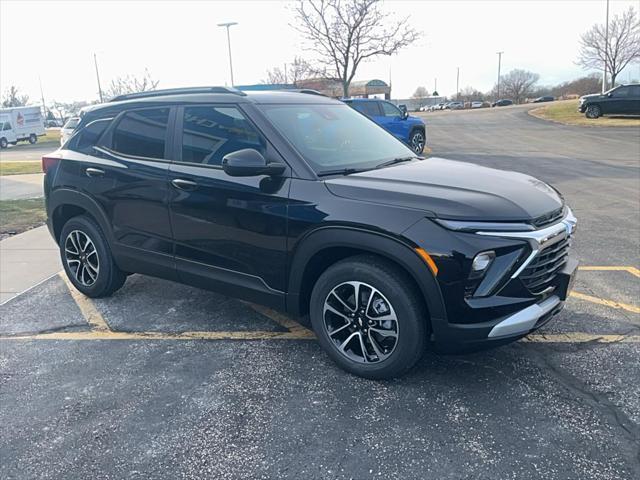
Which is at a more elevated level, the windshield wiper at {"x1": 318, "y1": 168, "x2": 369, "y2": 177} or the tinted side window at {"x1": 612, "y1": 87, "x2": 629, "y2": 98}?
the tinted side window at {"x1": 612, "y1": 87, "x2": 629, "y2": 98}

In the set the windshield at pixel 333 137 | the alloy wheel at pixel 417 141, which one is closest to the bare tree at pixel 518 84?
the alloy wheel at pixel 417 141

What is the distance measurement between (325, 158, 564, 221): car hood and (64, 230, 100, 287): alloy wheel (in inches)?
106

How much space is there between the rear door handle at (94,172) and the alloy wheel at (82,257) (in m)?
0.57

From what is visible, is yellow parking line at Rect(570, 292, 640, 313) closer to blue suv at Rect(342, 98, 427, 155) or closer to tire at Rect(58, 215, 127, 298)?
tire at Rect(58, 215, 127, 298)

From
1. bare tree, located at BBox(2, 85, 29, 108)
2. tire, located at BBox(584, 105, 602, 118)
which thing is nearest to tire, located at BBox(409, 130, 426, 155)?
tire, located at BBox(584, 105, 602, 118)

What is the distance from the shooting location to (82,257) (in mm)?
4930

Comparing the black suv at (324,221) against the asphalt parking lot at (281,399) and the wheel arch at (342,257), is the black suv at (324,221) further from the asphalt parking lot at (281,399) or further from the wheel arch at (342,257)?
the asphalt parking lot at (281,399)

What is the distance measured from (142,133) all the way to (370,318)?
99.4 inches

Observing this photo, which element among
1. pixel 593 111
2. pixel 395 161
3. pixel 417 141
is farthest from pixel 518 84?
pixel 395 161

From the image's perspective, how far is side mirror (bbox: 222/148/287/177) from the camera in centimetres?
333

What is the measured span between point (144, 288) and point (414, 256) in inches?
133

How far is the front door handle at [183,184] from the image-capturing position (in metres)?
3.87

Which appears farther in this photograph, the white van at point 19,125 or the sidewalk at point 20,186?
the white van at point 19,125

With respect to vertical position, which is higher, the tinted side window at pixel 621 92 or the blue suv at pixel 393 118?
the tinted side window at pixel 621 92
